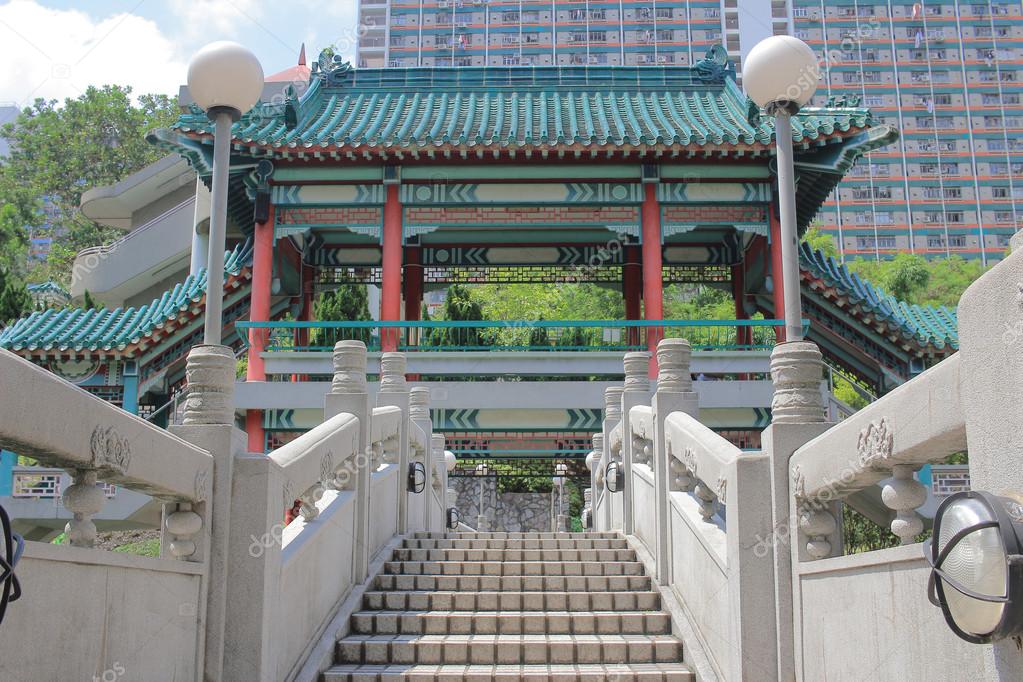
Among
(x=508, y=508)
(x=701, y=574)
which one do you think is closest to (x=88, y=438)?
(x=701, y=574)

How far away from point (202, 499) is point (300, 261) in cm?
1278

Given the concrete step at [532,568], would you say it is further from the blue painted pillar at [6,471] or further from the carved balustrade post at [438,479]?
the blue painted pillar at [6,471]

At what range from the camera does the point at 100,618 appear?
12.1 feet

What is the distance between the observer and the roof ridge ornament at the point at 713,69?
1744 cm

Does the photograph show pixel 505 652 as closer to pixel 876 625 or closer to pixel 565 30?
pixel 876 625

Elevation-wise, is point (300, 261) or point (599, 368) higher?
point (300, 261)

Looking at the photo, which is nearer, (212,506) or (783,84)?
(212,506)

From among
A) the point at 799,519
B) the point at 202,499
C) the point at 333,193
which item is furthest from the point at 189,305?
the point at 799,519

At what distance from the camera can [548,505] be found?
94.6 ft

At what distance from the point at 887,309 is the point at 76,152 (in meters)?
26.5

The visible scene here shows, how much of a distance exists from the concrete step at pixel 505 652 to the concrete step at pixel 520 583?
1210mm

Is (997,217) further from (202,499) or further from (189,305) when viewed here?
(202,499)

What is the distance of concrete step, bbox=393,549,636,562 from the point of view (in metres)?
8.12

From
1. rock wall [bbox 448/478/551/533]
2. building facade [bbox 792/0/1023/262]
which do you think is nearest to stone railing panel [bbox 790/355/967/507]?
rock wall [bbox 448/478/551/533]
